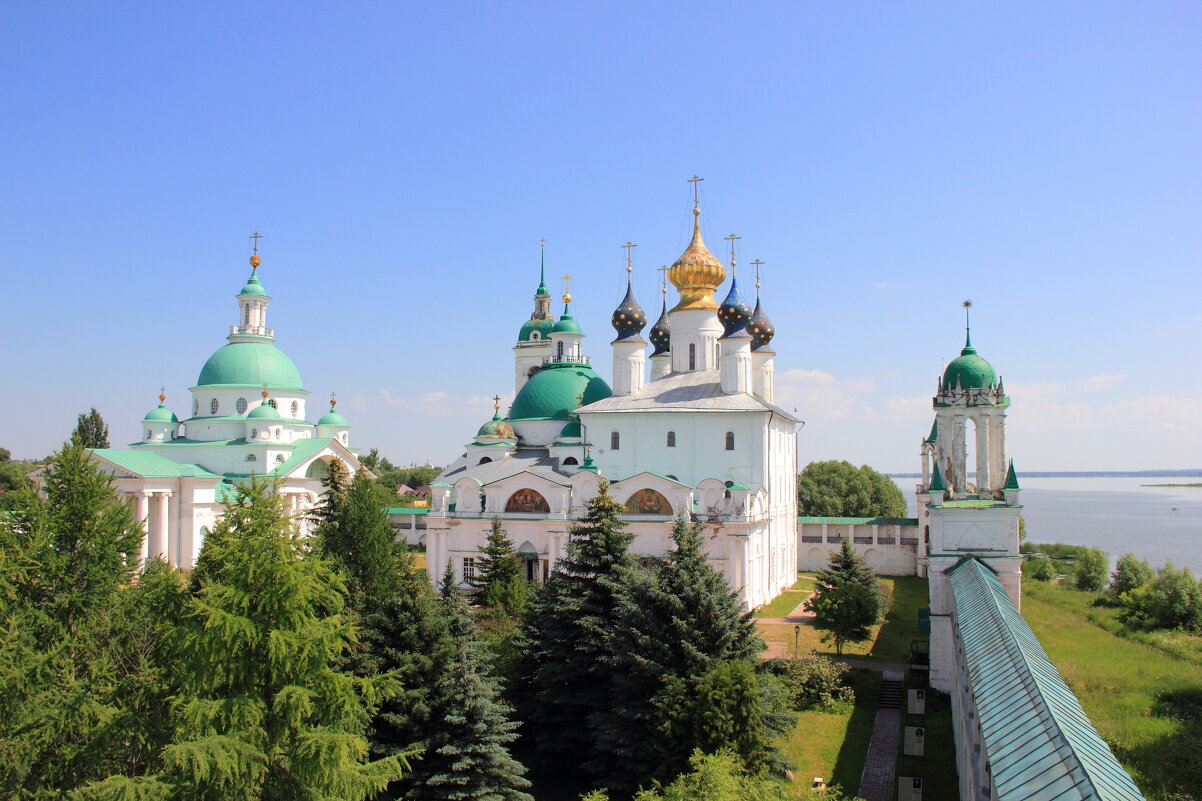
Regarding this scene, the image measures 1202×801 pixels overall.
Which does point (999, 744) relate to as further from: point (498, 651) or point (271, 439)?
point (271, 439)

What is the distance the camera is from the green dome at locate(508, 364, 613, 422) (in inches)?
1508

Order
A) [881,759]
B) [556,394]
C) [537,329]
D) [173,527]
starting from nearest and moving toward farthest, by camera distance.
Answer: [881,759] < [173,527] < [556,394] < [537,329]

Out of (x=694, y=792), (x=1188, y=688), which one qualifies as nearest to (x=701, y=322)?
(x=1188, y=688)

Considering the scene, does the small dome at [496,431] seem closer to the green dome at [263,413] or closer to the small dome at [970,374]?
the green dome at [263,413]

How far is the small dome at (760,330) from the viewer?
1551 inches

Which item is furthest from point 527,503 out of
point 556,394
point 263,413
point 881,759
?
point 881,759

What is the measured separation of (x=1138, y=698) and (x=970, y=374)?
8251 millimetres

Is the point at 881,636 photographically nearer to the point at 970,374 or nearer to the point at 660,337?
the point at 970,374

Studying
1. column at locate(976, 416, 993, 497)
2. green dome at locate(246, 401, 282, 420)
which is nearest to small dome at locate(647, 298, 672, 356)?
green dome at locate(246, 401, 282, 420)

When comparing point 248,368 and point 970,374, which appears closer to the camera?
point 970,374

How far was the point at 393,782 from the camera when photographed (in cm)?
1551

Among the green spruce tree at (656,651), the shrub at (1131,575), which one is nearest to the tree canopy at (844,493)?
the shrub at (1131,575)

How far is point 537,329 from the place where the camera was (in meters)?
47.8

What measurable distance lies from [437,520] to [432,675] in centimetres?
1660
